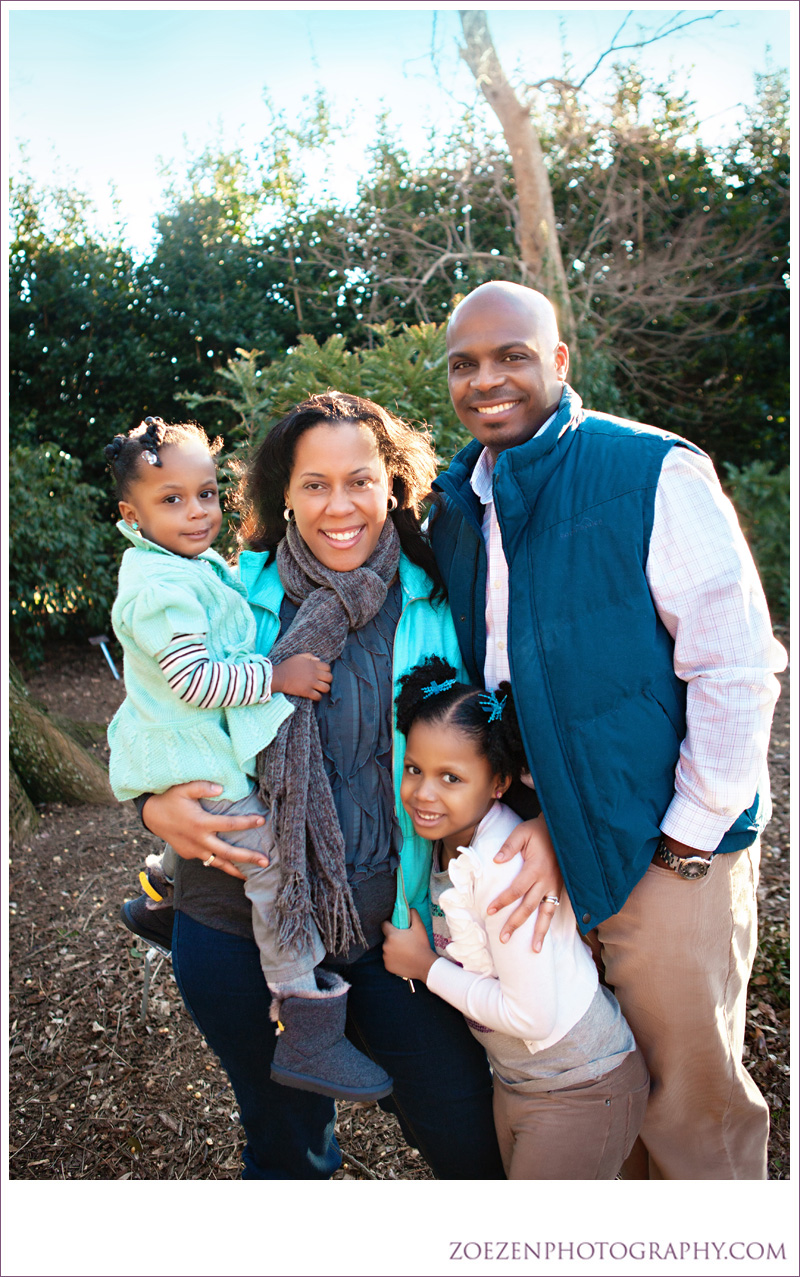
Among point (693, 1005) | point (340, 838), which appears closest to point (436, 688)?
point (340, 838)

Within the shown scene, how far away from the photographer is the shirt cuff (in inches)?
75.0

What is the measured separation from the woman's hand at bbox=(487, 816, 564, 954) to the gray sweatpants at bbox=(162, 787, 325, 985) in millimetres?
459

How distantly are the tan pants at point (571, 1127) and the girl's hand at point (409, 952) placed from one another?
0.31m

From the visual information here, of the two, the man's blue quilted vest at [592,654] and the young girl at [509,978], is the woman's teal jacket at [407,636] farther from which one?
the man's blue quilted vest at [592,654]

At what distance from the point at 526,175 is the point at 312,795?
27.3ft

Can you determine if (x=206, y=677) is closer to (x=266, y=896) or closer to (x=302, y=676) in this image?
(x=302, y=676)

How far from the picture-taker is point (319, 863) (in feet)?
6.72

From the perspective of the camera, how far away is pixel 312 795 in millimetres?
2029

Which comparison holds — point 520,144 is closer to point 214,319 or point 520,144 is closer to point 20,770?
point 214,319

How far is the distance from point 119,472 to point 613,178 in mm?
9230

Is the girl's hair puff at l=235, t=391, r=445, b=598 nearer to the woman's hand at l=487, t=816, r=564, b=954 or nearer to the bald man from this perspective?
the bald man

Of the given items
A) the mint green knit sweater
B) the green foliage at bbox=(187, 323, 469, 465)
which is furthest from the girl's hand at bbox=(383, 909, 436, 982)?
the green foliage at bbox=(187, 323, 469, 465)

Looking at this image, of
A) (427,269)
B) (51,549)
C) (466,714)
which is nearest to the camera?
(466,714)

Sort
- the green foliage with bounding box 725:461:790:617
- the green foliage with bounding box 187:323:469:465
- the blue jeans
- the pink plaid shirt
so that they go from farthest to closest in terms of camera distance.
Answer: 1. the green foliage with bounding box 725:461:790:617
2. the green foliage with bounding box 187:323:469:465
3. the blue jeans
4. the pink plaid shirt
